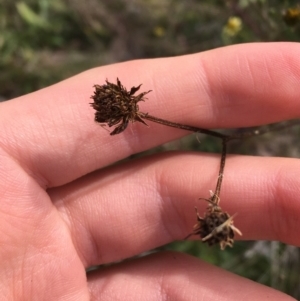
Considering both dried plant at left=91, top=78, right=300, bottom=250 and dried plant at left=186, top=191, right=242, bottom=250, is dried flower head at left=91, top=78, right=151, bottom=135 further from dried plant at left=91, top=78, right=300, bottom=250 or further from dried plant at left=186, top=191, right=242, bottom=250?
dried plant at left=186, top=191, right=242, bottom=250

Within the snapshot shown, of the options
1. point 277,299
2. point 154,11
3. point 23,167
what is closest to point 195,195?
point 277,299

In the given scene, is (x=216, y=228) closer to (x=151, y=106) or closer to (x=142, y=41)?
(x=151, y=106)

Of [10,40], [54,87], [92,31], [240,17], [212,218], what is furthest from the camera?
[92,31]

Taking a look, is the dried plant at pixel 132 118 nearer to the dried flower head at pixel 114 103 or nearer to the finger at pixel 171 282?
the dried flower head at pixel 114 103

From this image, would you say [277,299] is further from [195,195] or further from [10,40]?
[10,40]

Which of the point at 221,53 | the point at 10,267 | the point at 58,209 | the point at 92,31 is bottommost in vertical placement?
the point at 10,267

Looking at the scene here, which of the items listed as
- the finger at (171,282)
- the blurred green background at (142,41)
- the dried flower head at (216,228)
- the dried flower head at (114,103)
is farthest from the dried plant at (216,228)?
the blurred green background at (142,41)

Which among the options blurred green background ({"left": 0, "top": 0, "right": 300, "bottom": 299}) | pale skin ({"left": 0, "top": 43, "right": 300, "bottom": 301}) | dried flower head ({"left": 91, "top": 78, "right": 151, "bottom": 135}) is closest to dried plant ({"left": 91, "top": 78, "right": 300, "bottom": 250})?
dried flower head ({"left": 91, "top": 78, "right": 151, "bottom": 135})
